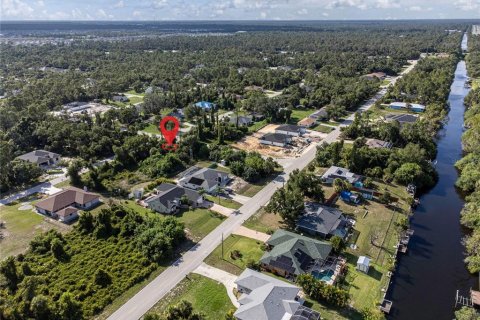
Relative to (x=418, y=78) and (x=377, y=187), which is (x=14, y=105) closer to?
(x=377, y=187)

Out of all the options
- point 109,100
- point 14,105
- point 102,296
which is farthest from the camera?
point 109,100

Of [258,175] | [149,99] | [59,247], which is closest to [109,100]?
[149,99]

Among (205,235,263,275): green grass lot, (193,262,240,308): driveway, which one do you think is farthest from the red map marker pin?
(193,262,240,308): driveway

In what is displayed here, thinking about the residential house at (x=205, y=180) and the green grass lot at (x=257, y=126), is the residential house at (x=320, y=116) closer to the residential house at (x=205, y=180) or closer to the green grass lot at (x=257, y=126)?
the green grass lot at (x=257, y=126)

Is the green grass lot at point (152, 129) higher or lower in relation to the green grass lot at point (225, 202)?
higher

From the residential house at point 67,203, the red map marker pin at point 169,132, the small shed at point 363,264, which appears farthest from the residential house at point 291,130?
the small shed at point 363,264
